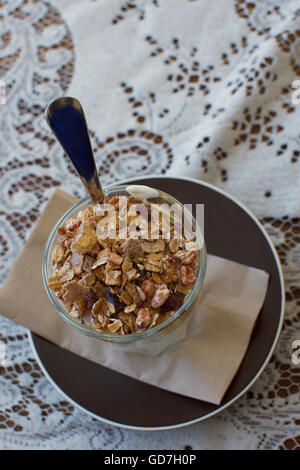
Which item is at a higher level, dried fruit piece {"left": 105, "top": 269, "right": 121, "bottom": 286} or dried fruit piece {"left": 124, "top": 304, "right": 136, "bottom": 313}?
dried fruit piece {"left": 105, "top": 269, "right": 121, "bottom": 286}

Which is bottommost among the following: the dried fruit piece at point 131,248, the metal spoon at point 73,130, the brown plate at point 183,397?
the brown plate at point 183,397

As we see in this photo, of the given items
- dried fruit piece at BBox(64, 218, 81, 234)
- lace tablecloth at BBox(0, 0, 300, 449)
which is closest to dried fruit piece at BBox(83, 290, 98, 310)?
dried fruit piece at BBox(64, 218, 81, 234)

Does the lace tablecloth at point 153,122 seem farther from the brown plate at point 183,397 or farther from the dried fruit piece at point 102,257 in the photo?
the dried fruit piece at point 102,257

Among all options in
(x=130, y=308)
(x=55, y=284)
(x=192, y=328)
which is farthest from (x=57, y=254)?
(x=192, y=328)

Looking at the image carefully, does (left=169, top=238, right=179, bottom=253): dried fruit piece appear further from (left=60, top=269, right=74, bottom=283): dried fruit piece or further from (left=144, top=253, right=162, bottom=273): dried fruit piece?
(left=60, top=269, right=74, bottom=283): dried fruit piece

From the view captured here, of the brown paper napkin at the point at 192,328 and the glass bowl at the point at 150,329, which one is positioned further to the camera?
the brown paper napkin at the point at 192,328

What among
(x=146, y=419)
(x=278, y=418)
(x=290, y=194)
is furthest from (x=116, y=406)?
(x=290, y=194)

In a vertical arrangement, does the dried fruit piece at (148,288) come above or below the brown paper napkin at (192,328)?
above

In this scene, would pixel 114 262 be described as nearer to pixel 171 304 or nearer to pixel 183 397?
pixel 171 304

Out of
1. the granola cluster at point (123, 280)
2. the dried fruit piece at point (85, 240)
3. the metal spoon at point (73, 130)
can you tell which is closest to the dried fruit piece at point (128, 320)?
the granola cluster at point (123, 280)
